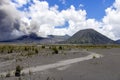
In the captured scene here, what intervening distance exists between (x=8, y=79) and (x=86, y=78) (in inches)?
247

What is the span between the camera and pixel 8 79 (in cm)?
1953

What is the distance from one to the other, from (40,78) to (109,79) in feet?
18.1

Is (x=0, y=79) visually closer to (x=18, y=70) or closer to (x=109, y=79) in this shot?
(x=18, y=70)

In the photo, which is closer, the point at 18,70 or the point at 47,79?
the point at 47,79

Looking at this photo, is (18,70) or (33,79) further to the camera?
(18,70)

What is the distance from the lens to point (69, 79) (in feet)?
62.1

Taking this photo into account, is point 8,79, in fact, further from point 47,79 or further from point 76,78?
point 76,78

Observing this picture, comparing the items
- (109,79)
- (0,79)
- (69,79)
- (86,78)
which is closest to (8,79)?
(0,79)

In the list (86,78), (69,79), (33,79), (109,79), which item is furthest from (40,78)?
(109,79)

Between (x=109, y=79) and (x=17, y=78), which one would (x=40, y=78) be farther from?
(x=109, y=79)

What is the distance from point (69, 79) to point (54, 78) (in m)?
1.21

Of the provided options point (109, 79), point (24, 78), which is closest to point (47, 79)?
point (24, 78)

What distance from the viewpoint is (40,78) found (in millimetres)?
19703

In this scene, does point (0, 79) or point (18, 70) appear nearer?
point (0, 79)
